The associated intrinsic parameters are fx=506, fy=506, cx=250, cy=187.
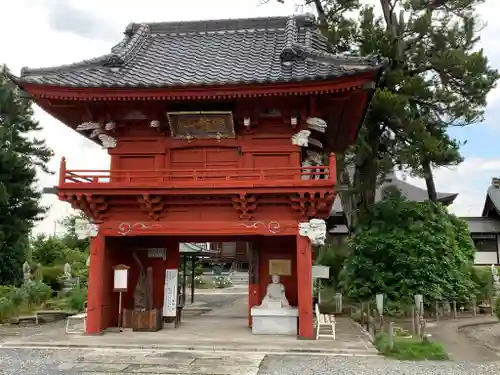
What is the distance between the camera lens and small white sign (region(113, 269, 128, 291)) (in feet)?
45.3

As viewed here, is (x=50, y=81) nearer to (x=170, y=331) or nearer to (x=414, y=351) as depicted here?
(x=170, y=331)

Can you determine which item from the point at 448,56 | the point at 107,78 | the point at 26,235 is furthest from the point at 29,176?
the point at 448,56

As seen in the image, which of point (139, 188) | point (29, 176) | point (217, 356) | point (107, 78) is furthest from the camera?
point (29, 176)

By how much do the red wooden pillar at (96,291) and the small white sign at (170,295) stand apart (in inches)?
82.4

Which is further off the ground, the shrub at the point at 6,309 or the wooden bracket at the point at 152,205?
the wooden bracket at the point at 152,205

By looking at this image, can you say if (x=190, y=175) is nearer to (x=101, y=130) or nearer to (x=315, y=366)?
(x=101, y=130)

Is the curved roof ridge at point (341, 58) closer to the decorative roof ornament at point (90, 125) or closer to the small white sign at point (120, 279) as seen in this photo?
the decorative roof ornament at point (90, 125)

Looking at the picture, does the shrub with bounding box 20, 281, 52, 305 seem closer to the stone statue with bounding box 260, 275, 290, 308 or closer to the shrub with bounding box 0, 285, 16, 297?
the shrub with bounding box 0, 285, 16, 297

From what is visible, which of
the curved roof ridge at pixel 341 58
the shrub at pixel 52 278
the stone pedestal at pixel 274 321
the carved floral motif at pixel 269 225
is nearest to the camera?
the curved roof ridge at pixel 341 58

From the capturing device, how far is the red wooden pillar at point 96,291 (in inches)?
534

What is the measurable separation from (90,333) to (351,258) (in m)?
12.3

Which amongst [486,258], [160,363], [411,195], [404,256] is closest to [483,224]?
[486,258]

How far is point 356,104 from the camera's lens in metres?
14.1

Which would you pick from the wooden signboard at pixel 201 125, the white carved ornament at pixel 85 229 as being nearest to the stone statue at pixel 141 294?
the white carved ornament at pixel 85 229
